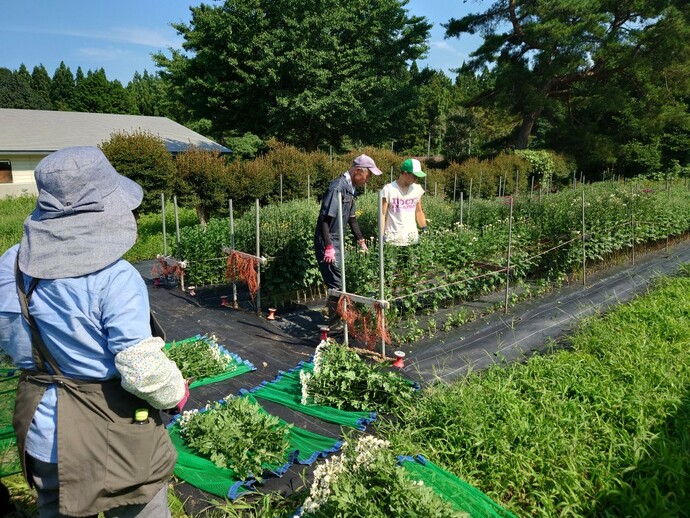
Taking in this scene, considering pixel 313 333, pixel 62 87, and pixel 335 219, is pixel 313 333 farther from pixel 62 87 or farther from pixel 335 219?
pixel 62 87

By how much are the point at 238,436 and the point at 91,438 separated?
1642 mm

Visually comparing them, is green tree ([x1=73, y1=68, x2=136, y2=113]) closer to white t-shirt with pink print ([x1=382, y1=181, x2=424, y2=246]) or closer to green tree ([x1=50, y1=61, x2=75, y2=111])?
→ green tree ([x1=50, y1=61, x2=75, y2=111])

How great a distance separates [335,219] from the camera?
5.29m

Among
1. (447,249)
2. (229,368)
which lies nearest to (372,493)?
(229,368)

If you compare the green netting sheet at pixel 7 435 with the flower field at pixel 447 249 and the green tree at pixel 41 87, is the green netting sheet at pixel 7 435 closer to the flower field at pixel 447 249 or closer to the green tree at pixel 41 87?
the flower field at pixel 447 249

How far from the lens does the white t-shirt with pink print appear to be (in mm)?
5340

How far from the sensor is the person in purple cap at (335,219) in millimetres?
5105

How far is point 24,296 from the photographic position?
1707 millimetres

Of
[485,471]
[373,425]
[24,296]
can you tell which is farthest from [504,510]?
[24,296]

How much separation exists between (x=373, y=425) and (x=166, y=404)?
6.92ft

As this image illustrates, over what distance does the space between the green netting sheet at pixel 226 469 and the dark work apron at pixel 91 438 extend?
47.4 inches

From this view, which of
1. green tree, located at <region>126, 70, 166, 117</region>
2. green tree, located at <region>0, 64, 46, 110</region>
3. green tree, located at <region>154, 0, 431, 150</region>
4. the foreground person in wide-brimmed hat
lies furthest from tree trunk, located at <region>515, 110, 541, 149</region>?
green tree, located at <region>0, 64, 46, 110</region>

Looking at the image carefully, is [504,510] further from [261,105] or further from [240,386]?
[261,105]

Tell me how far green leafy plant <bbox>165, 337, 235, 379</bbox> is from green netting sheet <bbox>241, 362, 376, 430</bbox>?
52 centimetres
